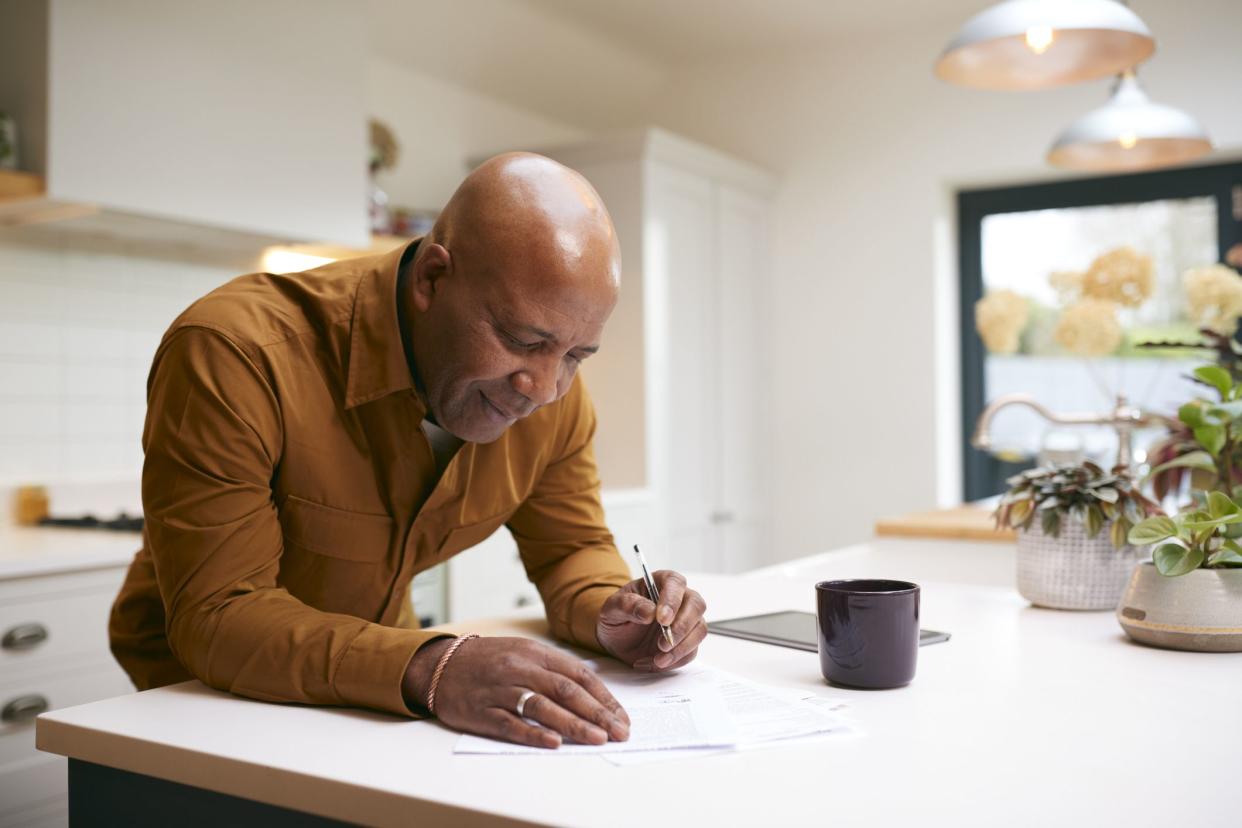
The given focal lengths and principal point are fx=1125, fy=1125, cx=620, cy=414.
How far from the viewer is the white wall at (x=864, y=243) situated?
14.9 ft

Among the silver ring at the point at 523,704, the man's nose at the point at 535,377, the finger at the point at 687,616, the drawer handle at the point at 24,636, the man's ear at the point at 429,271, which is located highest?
the man's ear at the point at 429,271

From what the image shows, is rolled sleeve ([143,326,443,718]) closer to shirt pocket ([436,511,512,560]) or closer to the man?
the man

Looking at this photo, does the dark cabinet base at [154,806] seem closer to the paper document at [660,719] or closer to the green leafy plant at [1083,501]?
the paper document at [660,719]

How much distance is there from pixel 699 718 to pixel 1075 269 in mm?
3845

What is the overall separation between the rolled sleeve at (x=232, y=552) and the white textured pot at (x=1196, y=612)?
30.1 inches

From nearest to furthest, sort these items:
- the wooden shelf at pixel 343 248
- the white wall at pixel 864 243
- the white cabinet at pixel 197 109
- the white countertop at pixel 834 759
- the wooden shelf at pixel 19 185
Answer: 1. the white countertop at pixel 834 759
2. the wooden shelf at pixel 19 185
3. the white cabinet at pixel 197 109
4. the wooden shelf at pixel 343 248
5. the white wall at pixel 864 243

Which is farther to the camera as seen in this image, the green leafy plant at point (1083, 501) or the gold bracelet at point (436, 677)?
the green leafy plant at point (1083, 501)

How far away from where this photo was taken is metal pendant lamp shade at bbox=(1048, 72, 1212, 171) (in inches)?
110

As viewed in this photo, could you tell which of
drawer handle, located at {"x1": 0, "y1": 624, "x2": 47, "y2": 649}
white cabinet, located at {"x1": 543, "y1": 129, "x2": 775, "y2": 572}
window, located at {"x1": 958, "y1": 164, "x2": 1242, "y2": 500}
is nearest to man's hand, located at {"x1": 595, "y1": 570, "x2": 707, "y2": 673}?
drawer handle, located at {"x1": 0, "y1": 624, "x2": 47, "y2": 649}

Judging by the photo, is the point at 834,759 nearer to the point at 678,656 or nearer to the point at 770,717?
the point at 770,717

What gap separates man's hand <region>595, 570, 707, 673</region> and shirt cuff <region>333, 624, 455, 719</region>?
199mm

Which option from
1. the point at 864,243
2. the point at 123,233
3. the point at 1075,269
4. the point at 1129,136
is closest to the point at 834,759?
the point at 1129,136

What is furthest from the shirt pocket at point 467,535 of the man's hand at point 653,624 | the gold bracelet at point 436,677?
the gold bracelet at point 436,677

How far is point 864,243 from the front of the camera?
473 centimetres
